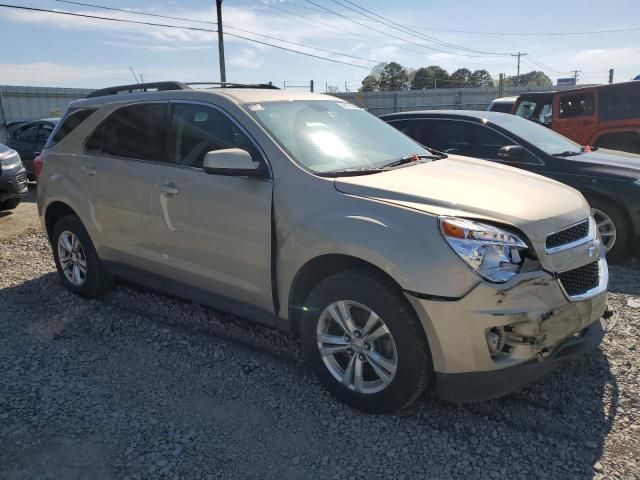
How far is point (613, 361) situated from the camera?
3.60m

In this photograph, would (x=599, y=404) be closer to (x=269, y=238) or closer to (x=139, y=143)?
(x=269, y=238)

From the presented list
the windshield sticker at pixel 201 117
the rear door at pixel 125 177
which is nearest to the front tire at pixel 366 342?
the windshield sticker at pixel 201 117

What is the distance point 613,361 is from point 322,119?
260 cm

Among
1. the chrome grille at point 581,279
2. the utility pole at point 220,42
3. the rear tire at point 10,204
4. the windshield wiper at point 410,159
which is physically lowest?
the rear tire at point 10,204

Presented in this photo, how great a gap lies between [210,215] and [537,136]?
4.59m

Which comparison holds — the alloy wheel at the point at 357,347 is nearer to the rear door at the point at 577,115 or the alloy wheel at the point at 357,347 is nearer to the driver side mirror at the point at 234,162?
the driver side mirror at the point at 234,162

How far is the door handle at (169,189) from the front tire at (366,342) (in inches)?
53.9

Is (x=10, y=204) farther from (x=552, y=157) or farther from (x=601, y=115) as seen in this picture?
(x=601, y=115)

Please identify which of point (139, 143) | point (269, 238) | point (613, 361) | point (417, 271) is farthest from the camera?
point (139, 143)

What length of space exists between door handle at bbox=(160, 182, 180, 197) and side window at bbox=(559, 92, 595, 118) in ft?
27.1

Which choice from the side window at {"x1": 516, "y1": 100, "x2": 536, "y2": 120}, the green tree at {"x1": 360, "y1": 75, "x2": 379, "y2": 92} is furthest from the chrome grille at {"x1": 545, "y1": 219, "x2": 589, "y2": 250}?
the green tree at {"x1": 360, "y1": 75, "x2": 379, "y2": 92}

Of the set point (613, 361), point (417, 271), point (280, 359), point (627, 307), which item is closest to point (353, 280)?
point (417, 271)

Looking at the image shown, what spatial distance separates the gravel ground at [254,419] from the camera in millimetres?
2662

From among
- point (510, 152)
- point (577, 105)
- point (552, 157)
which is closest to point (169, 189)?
point (510, 152)
